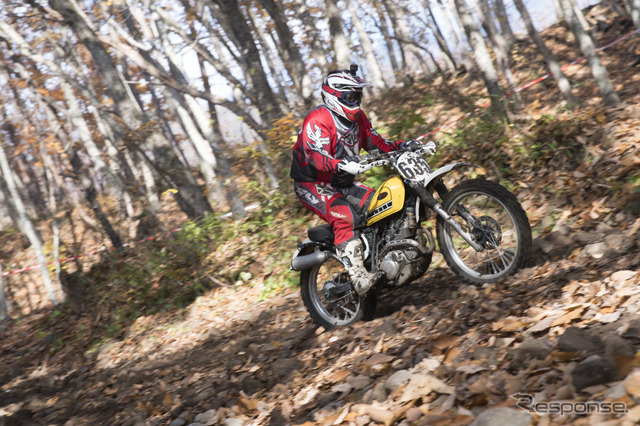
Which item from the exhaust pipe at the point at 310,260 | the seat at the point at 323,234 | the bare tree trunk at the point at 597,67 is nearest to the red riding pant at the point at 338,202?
the seat at the point at 323,234

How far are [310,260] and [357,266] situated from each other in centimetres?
61

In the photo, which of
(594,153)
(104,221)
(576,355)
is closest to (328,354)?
(576,355)

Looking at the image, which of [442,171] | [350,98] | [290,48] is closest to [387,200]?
[442,171]

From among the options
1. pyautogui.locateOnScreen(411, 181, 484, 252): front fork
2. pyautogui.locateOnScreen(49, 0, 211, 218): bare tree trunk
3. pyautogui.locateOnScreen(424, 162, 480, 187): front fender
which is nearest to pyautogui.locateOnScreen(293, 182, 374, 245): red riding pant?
pyautogui.locateOnScreen(411, 181, 484, 252): front fork

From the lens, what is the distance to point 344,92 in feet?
17.2

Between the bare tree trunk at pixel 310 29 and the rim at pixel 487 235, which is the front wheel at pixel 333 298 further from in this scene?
the bare tree trunk at pixel 310 29

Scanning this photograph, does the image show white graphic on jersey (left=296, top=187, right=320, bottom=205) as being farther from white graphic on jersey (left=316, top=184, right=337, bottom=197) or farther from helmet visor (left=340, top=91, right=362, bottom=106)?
helmet visor (left=340, top=91, right=362, bottom=106)

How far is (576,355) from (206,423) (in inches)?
114

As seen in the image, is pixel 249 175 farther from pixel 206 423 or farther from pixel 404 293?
pixel 206 423

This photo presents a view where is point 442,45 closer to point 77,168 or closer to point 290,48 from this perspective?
point 290,48

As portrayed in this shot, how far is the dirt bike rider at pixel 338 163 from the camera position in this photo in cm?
524

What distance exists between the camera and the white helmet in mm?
5223

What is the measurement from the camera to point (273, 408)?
159 inches

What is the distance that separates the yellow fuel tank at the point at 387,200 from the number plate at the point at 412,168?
6.8 inches
